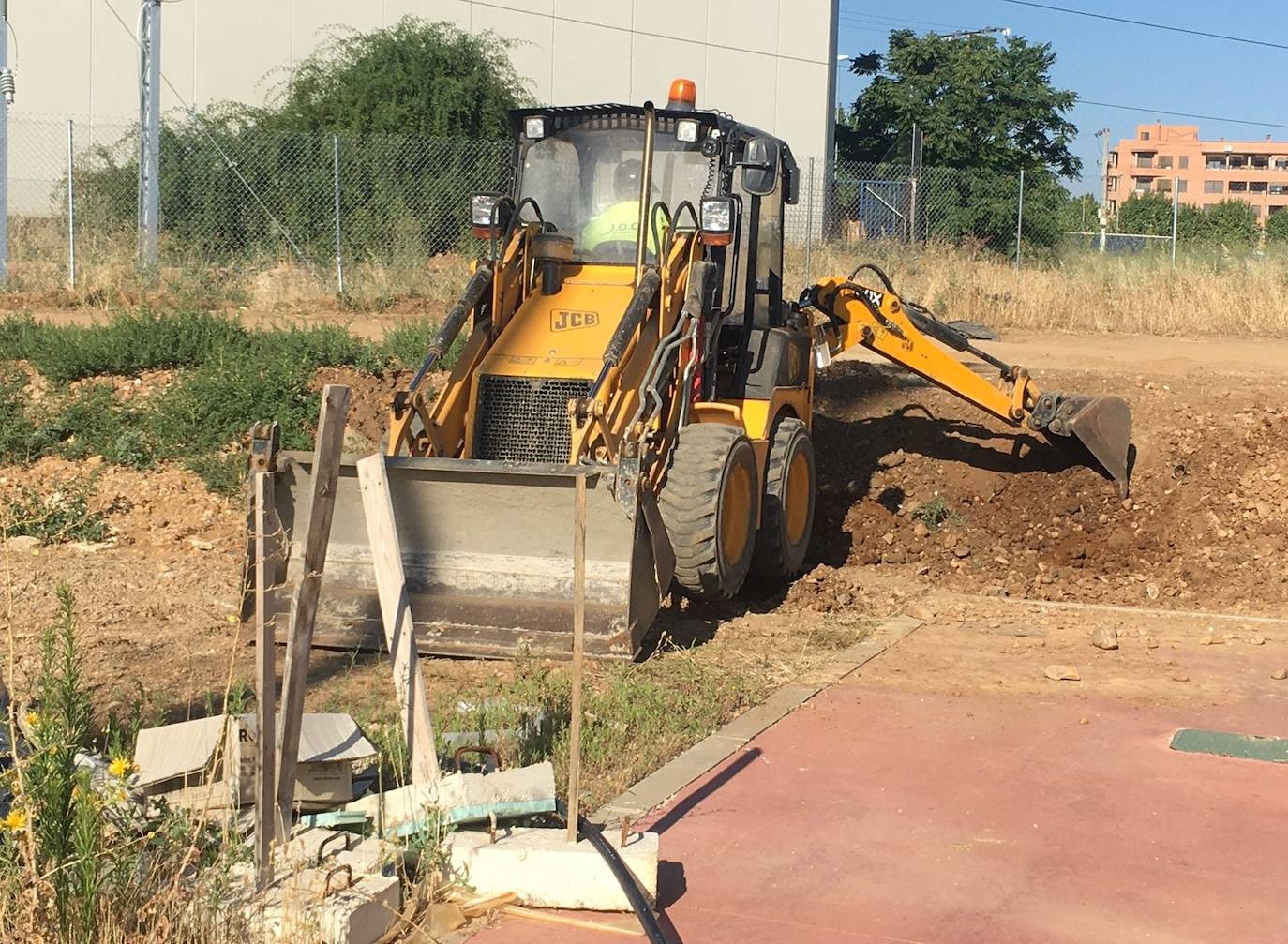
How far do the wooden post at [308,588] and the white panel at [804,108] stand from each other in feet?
112

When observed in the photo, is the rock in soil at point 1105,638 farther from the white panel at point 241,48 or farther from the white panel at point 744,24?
the white panel at point 744,24

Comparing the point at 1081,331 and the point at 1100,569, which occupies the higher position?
the point at 1081,331

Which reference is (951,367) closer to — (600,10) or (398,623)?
(398,623)

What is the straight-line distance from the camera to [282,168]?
22.5m

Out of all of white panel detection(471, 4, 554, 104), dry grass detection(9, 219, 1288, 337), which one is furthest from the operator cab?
white panel detection(471, 4, 554, 104)

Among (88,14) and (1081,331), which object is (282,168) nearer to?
(88,14)

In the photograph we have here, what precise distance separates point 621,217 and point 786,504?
2.22 m

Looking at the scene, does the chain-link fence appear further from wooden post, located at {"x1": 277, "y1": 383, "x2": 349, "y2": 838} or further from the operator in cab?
wooden post, located at {"x1": 277, "y1": 383, "x2": 349, "y2": 838}

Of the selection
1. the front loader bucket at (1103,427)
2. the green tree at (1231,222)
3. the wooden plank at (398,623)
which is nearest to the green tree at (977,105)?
the green tree at (1231,222)

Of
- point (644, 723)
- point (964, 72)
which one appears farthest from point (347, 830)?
point (964, 72)

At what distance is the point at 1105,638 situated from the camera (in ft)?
30.9

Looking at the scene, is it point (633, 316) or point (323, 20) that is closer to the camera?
point (633, 316)

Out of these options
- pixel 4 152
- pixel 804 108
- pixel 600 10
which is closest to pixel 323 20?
pixel 600 10

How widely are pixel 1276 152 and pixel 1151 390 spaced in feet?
506
